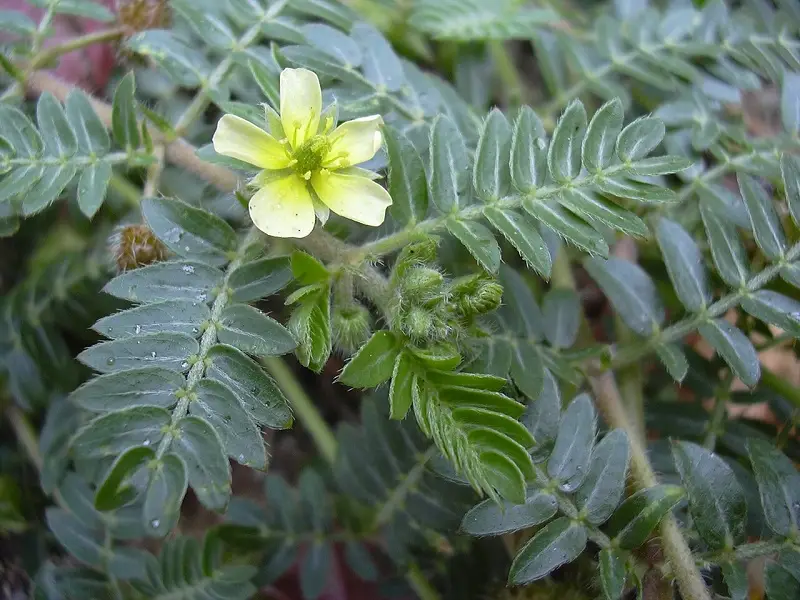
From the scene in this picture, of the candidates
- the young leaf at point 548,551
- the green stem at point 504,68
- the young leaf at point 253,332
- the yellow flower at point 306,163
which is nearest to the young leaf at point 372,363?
the young leaf at point 253,332

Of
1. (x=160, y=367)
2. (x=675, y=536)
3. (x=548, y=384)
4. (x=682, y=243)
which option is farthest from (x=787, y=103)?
(x=160, y=367)

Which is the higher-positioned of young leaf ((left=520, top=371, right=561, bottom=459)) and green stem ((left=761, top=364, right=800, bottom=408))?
young leaf ((left=520, top=371, right=561, bottom=459))

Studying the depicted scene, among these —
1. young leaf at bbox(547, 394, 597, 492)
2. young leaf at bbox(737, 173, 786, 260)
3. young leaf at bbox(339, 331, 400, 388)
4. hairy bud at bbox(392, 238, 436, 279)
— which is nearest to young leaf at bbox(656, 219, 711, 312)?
young leaf at bbox(737, 173, 786, 260)

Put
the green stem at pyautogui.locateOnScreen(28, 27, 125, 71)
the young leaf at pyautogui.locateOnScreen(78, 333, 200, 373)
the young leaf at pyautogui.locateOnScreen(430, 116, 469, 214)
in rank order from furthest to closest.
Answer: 1. the green stem at pyautogui.locateOnScreen(28, 27, 125, 71)
2. the young leaf at pyautogui.locateOnScreen(430, 116, 469, 214)
3. the young leaf at pyautogui.locateOnScreen(78, 333, 200, 373)

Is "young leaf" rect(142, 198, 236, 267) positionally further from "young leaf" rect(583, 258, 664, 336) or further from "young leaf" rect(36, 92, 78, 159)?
"young leaf" rect(583, 258, 664, 336)

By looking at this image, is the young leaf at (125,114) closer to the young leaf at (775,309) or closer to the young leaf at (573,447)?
the young leaf at (573,447)

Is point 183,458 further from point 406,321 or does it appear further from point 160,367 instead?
point 406,321

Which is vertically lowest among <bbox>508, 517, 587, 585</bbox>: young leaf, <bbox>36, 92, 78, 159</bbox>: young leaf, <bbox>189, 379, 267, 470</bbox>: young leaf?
<bbox>508, 517, 587, 585</bbox>: young leaf
